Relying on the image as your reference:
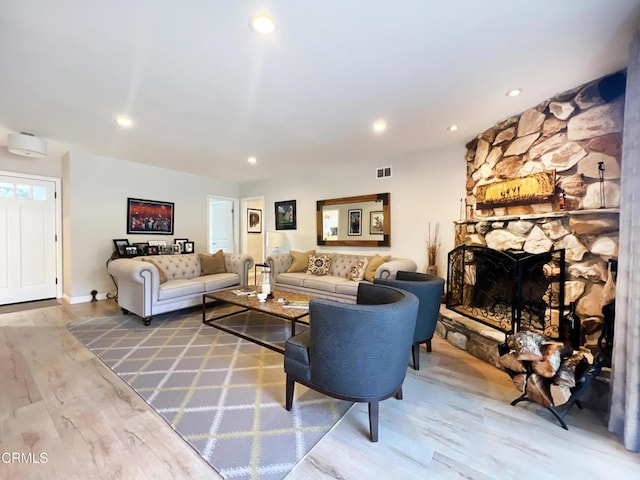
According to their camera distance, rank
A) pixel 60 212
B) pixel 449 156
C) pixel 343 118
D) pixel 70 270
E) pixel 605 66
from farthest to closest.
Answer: pixel 60 212 < pixel 70 270 < pixel 449 156 < pixel 343 118 < pixel 605 66

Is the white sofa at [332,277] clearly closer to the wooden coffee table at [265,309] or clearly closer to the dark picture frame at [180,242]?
the wooden coffee table at [265,309]

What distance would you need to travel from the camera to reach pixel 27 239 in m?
4.36

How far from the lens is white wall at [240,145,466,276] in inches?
153

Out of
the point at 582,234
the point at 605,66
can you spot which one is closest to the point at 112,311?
the point at 582,234

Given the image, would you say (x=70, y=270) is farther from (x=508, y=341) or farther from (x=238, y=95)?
(x=508, y=341)

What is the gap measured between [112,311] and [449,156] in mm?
5238

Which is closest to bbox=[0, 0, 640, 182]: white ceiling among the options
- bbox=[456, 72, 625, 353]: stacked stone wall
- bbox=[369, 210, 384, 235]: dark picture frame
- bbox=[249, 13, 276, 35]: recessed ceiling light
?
bbox=[249, 13, 276, 35]: recessed ceiling light

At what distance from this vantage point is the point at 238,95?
2441mm

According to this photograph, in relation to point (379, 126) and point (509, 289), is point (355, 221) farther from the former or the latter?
point (509, 289)

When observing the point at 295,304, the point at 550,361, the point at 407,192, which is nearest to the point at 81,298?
the point at 295,304

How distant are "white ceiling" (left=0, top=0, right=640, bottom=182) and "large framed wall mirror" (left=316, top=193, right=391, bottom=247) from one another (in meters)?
1.53

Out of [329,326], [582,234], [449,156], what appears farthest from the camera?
[449,156]

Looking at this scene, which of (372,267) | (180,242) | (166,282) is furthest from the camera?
(180,242)

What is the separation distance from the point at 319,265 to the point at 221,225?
3184 mm
